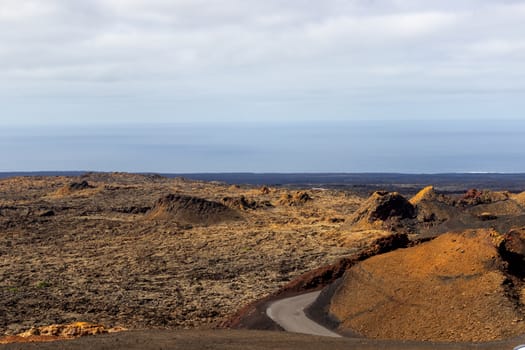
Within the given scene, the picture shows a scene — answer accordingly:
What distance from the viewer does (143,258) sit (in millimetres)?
45719

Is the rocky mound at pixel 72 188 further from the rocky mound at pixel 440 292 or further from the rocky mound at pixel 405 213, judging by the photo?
the rocky mound at pixel 440 292

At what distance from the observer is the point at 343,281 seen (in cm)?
2812

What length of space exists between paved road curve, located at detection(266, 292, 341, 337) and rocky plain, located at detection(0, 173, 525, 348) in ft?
1.94

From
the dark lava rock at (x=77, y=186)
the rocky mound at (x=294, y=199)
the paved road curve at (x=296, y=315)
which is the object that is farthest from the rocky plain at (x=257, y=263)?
the dark lava rock at (x=77, y=186)

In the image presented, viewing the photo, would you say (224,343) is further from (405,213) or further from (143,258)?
(405,213)

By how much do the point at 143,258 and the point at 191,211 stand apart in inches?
668

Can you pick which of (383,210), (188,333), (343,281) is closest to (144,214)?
(383,210)

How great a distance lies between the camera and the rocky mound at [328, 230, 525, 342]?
23062 millimetres

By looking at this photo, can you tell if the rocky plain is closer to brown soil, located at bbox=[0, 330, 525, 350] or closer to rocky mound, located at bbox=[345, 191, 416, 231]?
rocky mound, located at bbox=[345, 191, 416, 231]

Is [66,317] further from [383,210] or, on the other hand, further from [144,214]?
[144,214]

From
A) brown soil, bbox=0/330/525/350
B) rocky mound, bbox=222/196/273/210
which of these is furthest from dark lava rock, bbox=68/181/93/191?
brown soil, bbox=0/330/525/350

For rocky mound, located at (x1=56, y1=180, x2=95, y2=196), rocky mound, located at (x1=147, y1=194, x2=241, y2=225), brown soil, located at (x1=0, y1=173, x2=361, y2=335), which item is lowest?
brown soil, located at (x1=0, y1=173, x2=361, y2=335)

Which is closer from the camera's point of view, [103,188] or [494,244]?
[494,244]

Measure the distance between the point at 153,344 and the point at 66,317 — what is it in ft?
41.7
